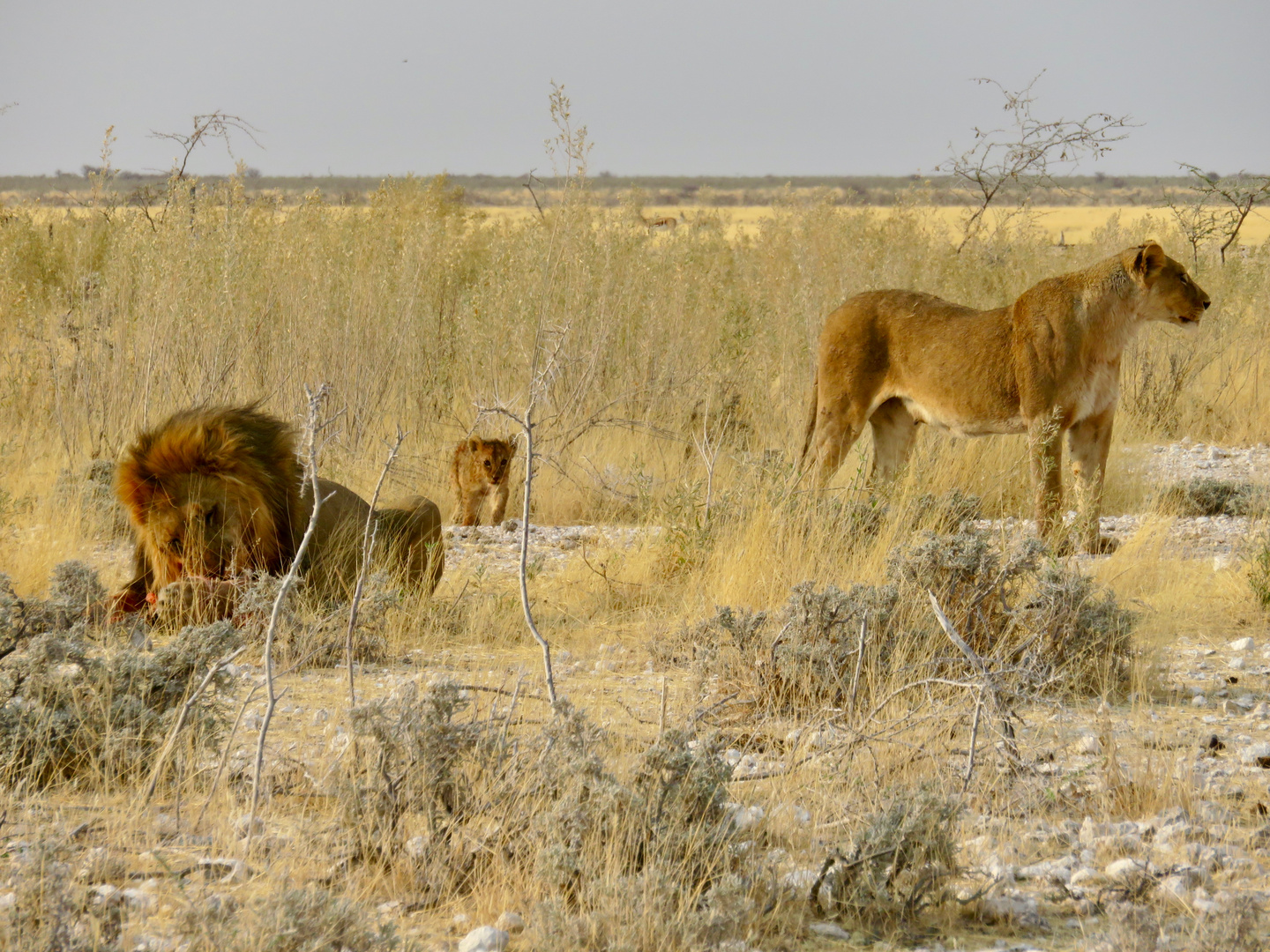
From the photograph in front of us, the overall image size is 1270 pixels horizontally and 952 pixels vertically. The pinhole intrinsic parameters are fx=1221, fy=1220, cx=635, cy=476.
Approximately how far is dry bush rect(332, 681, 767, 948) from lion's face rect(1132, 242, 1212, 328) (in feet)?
17.7

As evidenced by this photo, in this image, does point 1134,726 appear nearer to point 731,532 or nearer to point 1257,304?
point 731,532

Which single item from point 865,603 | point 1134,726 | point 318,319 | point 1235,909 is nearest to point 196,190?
point 318,319

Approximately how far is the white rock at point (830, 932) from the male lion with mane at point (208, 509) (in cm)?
297

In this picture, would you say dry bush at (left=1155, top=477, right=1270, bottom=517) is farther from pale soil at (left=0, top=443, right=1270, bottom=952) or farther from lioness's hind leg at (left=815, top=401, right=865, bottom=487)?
pale soil at (left=0, top=443, right=1270, bottom=952)

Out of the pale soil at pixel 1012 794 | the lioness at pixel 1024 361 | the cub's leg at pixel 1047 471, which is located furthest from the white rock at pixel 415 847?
the cub's leg at pixel 1047 471

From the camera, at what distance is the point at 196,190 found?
35.9 ft

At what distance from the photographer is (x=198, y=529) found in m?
5.12

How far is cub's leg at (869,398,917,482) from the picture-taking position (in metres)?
8.58

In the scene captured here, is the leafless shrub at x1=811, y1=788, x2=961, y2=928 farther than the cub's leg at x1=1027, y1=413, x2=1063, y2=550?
No

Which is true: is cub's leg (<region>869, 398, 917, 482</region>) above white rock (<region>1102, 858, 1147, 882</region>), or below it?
above

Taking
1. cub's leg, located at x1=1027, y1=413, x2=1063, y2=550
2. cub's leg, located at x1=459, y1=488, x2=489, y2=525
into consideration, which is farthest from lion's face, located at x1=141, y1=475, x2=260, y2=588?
cub's leg, located at x1=1027, y1=413, x2=1063, y2=550

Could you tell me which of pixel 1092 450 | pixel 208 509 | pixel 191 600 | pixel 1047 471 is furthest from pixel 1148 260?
pixel 191 600

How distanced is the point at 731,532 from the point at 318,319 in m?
5.08

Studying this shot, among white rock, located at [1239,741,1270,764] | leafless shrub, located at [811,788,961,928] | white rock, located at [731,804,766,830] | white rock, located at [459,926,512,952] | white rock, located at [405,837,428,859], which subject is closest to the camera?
white rock, located at [459,926,512,952]
